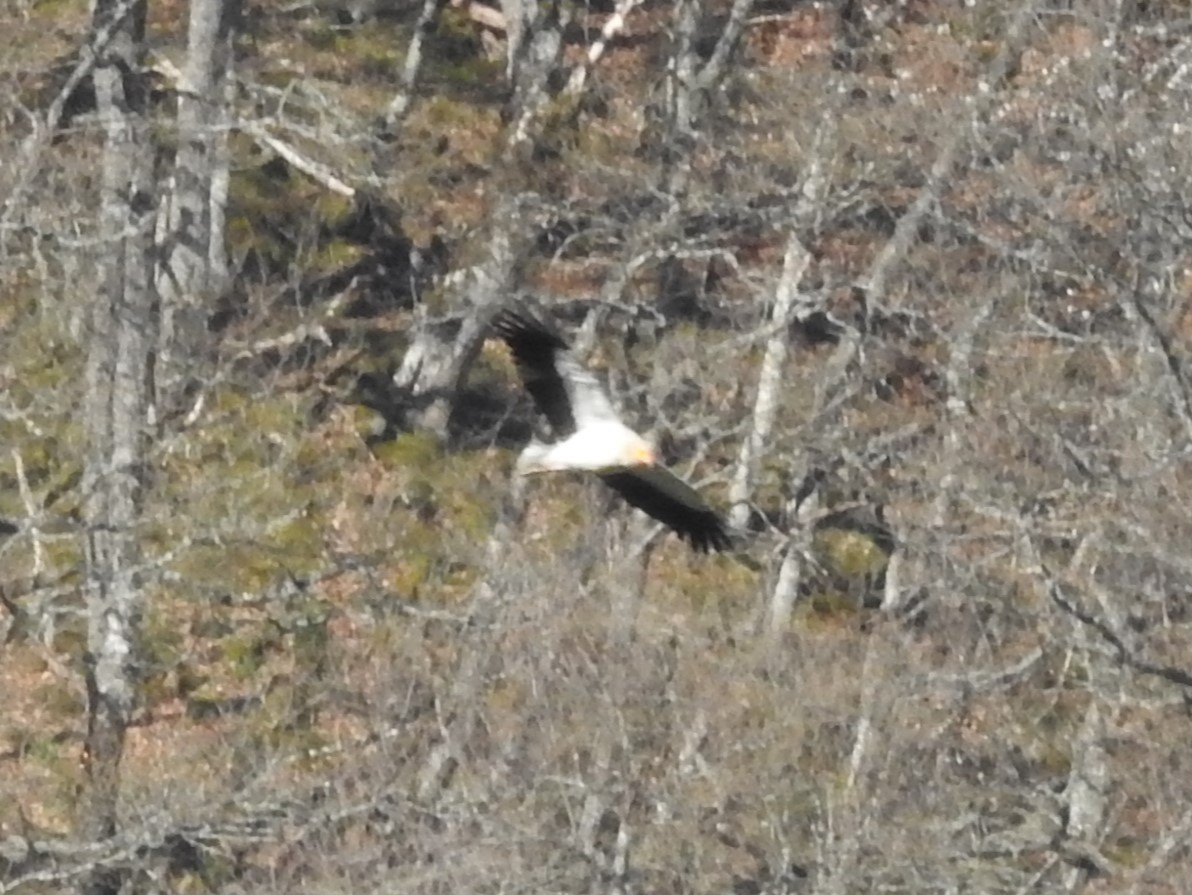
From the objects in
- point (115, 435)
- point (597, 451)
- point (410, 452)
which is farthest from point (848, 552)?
point (597, 451)

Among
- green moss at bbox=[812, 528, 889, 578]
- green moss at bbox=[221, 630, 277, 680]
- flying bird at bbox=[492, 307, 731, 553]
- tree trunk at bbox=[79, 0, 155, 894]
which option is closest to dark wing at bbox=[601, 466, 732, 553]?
flying bird at bbox=[492, 307, 731, 553]

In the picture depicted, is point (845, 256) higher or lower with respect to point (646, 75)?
lower

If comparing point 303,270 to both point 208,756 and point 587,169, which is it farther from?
point 208,756

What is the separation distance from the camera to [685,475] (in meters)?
16.0

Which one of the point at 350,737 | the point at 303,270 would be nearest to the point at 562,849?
the point at 350,737

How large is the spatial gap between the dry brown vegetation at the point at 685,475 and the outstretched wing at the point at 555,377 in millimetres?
3472

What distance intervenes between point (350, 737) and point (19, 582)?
213 cm

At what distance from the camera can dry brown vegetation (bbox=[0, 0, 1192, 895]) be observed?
12.4 meters

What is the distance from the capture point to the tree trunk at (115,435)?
12094mm

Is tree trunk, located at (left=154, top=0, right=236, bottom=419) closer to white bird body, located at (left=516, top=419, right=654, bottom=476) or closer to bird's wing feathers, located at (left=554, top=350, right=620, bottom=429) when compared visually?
bird's wing feathers, located at (left=554, top=350, right=620, bottom=429)

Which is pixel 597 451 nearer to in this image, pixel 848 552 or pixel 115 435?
pixel 115 435

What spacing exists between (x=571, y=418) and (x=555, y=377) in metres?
0.13

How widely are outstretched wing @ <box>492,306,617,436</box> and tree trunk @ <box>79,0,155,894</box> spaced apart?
4.69m

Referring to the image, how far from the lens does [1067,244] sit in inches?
495
